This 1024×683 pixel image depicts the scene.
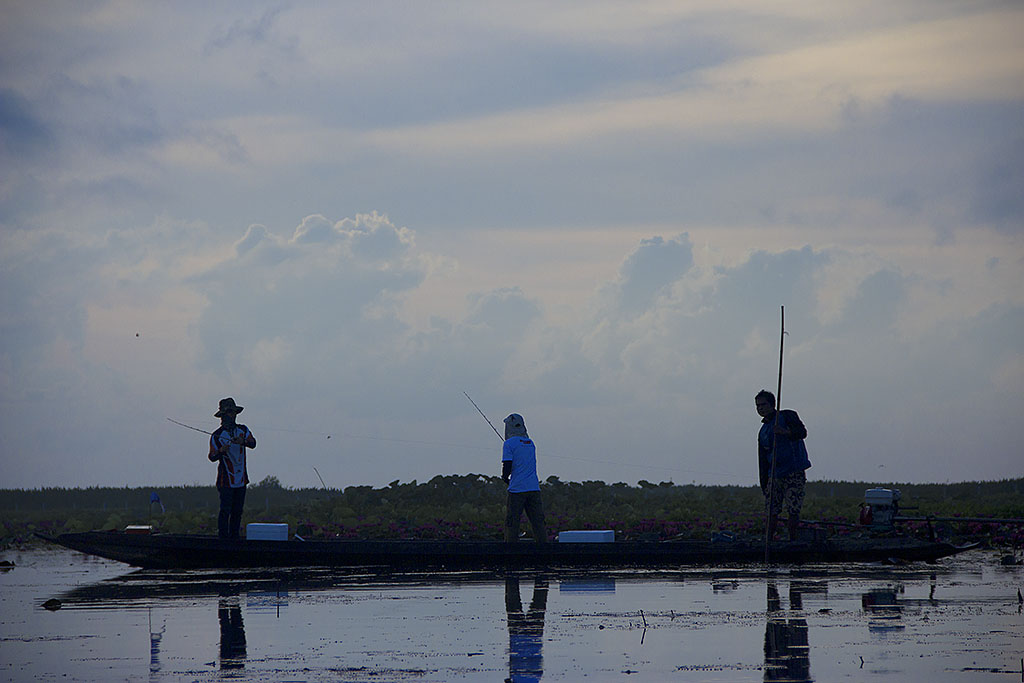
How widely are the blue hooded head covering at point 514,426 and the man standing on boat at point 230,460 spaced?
4478mm

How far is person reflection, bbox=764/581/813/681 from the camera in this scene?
31.3ft

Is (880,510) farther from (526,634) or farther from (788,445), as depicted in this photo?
(526,634)

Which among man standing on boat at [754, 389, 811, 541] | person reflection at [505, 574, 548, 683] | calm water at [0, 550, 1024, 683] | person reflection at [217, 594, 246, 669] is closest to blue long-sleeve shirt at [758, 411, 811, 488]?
man standing on boat at [754, 389, 811, 541]

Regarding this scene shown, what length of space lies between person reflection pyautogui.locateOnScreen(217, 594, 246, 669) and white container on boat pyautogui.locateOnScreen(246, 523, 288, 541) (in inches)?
217

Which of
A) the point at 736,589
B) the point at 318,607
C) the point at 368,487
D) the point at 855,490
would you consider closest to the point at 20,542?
the point at 368,487

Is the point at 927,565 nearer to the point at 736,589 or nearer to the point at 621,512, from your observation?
the point at 736,589

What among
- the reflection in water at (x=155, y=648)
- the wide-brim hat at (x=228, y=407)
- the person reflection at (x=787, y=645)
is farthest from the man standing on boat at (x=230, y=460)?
the person reflection at (x=787, y=645)

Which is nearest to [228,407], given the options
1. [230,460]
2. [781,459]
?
[230,460]

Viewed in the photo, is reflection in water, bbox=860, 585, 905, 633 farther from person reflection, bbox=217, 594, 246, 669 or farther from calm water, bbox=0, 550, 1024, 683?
person reflection, bbox=217, 594, 246, 669

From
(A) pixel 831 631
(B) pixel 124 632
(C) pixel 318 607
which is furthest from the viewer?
(C) pixel 318 607

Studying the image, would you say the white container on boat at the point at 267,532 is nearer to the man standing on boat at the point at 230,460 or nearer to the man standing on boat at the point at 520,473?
the man standing on boat at the point at 230,460

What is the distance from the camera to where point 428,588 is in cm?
1747

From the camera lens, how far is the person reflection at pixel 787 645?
31.3 ft

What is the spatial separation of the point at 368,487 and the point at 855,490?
92.1ft
